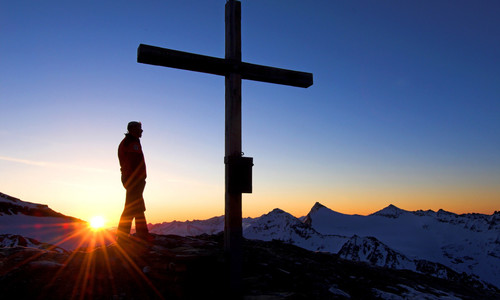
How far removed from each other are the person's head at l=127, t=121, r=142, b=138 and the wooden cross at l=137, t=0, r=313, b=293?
1.85 metres

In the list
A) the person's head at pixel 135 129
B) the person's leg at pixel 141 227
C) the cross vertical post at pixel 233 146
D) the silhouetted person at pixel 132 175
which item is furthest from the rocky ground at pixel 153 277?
the person's head at pixel 135 129

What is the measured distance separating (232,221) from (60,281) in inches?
129

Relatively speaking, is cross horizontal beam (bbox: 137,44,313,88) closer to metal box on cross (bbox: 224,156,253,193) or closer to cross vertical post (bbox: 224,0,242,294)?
cross vertical post (bbox: 224,0,242,294)

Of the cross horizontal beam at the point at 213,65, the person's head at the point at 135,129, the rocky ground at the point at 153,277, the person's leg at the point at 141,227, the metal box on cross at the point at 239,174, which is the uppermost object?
the cross horizontal beam at the point at 213,65

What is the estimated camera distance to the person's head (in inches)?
335

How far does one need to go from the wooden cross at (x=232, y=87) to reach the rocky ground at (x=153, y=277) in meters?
0.71

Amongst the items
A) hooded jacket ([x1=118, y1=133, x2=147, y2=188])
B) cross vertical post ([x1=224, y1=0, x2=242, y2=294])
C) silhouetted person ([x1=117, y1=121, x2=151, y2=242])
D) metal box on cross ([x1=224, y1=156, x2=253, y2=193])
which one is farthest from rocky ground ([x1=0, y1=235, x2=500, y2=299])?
metal box on cross ([x1=224, y1=156, x2=253, y2=193])

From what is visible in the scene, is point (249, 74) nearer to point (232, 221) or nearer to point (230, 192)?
point (230, 192)

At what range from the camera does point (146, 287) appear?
6.46 metres

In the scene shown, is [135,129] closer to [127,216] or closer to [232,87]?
[127,216]

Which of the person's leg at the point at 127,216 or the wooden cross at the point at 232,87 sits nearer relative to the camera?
the wooden cross at the point at 232,87

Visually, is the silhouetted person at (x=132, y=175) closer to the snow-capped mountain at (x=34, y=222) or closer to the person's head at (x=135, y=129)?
the person's head at (x=135, y=129)

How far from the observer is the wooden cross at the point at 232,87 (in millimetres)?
7078

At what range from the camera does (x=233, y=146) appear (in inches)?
285
